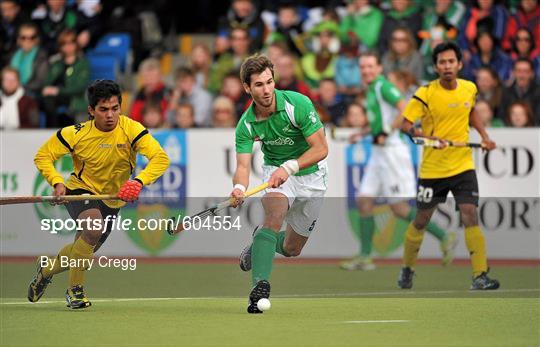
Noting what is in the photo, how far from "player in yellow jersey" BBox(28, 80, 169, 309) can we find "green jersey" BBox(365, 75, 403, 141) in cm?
453

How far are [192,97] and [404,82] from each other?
3.10 meters

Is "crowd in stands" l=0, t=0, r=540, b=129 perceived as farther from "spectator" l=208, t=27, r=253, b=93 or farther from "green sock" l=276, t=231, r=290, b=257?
"green sock" l=276, t=231, r=290, b=257

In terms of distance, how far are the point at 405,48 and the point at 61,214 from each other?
4557mm

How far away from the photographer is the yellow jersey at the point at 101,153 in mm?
10562

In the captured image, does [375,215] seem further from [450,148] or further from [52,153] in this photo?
[52,153]

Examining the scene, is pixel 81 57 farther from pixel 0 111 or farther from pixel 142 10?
pixel 142 10

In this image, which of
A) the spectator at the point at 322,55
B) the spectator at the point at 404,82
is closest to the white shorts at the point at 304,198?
the spectator at the point at 404,82

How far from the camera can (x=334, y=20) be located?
18297mm

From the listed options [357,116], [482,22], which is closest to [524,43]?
[482,22]

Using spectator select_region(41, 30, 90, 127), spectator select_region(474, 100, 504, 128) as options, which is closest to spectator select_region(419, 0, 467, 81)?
spectator select_region(474, 100, 504, 128)

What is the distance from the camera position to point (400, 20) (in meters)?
18.1

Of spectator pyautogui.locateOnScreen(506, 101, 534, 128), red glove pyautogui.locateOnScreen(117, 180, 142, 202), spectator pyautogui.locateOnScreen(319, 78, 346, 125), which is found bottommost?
red glove pyautogui.locateOnScreen(117, 180, 142, 202)

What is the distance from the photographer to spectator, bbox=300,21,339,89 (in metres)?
→ 18.0

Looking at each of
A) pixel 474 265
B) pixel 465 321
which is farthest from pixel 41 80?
pixel 465 321
